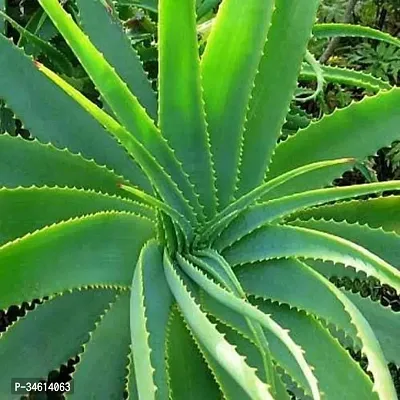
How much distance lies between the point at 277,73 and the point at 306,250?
8.9 inches

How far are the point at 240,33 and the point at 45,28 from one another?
41 cm

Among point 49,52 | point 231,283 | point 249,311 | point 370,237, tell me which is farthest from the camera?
point 49,52

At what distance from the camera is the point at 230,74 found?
2.57 ft

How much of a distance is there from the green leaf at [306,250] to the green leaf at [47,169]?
14 cm

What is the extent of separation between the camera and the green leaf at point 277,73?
83cm

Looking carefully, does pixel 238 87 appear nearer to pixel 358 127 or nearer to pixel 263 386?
pixel 358 127

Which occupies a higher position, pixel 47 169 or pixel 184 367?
pixel 47 169

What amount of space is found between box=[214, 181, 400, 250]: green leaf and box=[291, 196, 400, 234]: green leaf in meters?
0.14

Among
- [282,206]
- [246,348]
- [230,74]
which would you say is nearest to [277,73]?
[230,74]

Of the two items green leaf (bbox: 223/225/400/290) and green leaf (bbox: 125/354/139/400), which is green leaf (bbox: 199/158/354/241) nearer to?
green leaf (bbox: 223/225/400/290)

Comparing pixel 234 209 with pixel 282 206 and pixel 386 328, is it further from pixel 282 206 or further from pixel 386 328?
pixel 386 328

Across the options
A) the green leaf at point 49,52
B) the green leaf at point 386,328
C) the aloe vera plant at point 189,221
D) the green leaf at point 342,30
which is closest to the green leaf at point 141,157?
the aloe vera plant at point 189,221

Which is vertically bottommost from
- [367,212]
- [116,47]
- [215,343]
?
[215,343]

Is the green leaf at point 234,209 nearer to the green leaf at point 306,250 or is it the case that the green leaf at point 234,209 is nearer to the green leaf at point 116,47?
the green leaf at point 306,250
